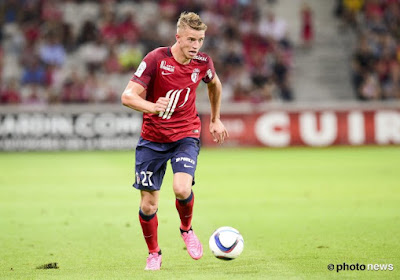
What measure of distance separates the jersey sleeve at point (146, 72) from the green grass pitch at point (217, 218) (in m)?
1.72

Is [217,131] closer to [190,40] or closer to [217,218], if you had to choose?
[190,40]

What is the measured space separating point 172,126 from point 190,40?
2.85 feet

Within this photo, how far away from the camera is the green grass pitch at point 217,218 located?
22.4 ft

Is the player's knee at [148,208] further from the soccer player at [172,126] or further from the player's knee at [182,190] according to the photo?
the player's knee at [182,190]

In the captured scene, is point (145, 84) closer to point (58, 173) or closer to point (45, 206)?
point (45, 206)

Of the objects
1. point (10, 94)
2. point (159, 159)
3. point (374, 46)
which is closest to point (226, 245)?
point (159, 159)

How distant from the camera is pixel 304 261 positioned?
6.98 meters

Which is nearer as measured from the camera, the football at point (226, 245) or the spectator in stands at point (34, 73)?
the football at point (226, 245)

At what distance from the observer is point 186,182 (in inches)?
277

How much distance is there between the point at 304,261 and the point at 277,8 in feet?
74.3

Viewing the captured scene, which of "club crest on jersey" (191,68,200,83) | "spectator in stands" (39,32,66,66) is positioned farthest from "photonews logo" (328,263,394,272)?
"spectator in stands" (39,32,66,66)

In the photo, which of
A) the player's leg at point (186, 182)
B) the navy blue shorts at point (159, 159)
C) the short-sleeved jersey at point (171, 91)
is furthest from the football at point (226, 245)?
the short-sleeved jersey at point (171, 91)

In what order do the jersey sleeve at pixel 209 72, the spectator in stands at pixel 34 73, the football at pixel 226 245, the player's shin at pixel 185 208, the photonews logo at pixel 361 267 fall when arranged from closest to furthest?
the photonews logo at pixel 361 267
the football at pixel 226 245
the player's shin at pixel 185 208
the jersey sleeve at pixel 209 72
the spectator in stands at pixel 34 73

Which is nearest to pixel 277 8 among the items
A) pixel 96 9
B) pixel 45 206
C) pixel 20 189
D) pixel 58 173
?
pixel 96 9
